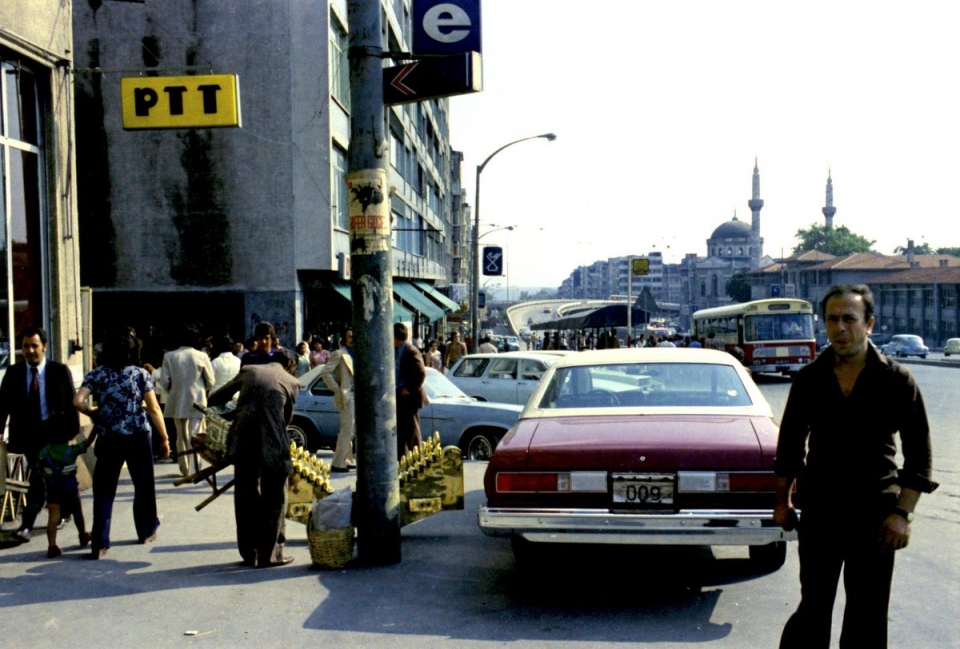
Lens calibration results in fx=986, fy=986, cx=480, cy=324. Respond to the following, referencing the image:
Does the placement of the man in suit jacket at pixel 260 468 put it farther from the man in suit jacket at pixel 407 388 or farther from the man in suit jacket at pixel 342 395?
the man in suit jacket at pixel 342 395

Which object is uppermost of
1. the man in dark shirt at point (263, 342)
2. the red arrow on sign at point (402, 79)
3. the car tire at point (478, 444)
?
the red arrow on sign at point (402, 79)

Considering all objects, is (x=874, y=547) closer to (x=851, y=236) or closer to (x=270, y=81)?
(x=270, y=81)

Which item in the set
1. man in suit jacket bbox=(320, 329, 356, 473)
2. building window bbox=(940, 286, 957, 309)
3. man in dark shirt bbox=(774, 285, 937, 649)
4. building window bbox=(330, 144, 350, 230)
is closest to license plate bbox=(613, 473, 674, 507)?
man in dark shirt bbox=(774, 285, 937, 649)

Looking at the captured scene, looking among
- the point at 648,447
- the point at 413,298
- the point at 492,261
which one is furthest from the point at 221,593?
the point at 492,261

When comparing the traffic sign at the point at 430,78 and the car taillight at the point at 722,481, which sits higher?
the traffic sign at the point at 430,78

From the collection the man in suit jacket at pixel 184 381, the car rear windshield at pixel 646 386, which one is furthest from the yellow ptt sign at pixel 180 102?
the car rear windshield at pixel 646 386

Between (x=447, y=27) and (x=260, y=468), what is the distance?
3.45 m

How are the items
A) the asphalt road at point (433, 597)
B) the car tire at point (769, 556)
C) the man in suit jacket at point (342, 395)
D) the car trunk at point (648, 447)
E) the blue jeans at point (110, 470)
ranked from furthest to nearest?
the man in suit jacket at point (342, 395), the blue jeans at point (110, 470), the car tire at point (769, 556), the car trunk at point (648, 447), the asphalt road at point (433, 597)

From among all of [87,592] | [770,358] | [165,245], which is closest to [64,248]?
[87,592]

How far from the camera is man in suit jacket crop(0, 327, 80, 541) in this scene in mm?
7125

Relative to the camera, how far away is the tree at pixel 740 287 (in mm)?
143625

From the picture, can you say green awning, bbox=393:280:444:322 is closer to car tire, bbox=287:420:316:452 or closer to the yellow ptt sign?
car tire, bbox=287:420:316:452

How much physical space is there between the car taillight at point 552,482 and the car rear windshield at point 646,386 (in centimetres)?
121

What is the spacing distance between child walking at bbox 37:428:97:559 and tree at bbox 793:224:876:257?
15146cm
